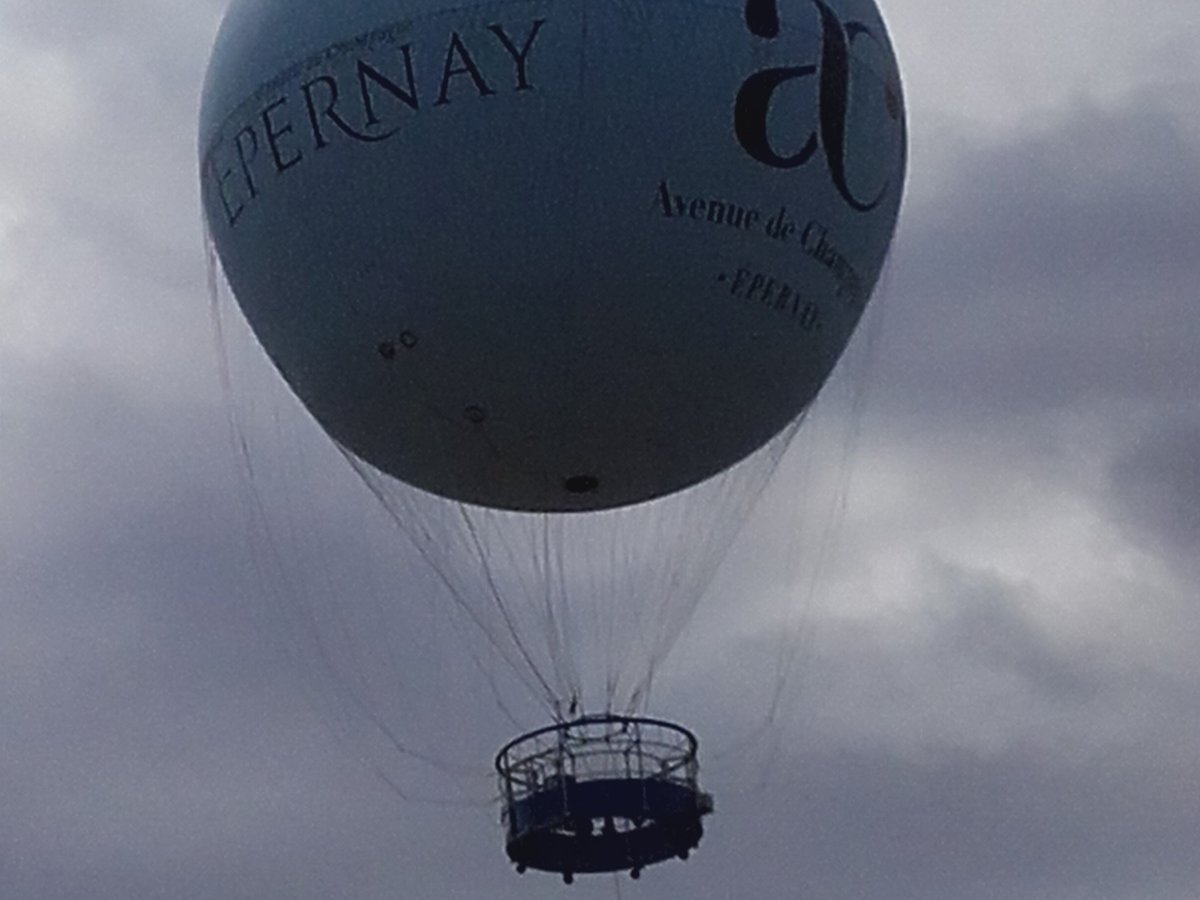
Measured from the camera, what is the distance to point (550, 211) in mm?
35406

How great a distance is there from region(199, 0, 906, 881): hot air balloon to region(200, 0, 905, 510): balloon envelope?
0.03 meters

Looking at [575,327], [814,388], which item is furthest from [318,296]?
[814,388]

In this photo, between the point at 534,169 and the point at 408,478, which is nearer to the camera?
the point at 534,169

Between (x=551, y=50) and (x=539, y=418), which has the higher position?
(x=551, y=50)

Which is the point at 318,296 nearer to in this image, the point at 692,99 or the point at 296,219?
the point at 296,219

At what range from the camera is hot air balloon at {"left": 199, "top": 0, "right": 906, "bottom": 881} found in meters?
35.4

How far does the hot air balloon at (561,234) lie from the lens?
3538 centimetres

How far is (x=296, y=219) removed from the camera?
36688mm

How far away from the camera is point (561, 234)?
3544 centimetres

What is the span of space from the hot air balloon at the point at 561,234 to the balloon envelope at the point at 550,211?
0.11ft

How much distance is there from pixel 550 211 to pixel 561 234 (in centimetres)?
28

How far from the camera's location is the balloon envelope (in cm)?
3534

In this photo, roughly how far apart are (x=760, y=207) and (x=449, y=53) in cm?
396

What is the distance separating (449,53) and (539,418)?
4340 mm
